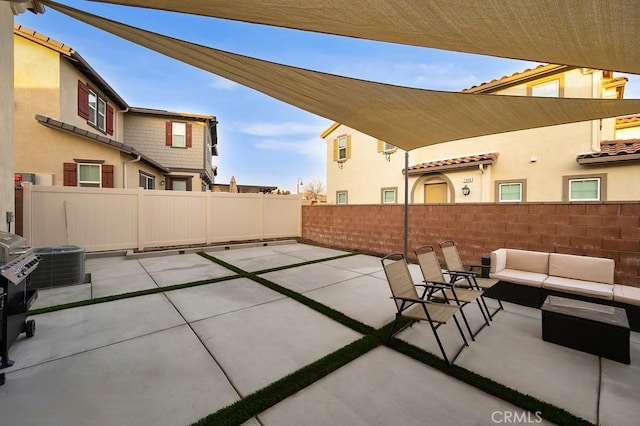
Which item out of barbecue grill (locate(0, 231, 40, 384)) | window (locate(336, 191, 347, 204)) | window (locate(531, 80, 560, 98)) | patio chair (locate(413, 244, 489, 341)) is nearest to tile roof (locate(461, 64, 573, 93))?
window (locate(531, 80, 560, 98))

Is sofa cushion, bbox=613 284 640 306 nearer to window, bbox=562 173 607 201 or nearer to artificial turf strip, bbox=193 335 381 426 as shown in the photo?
artificial turf strip, bbox=193 335 381 426

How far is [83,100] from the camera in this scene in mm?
9758

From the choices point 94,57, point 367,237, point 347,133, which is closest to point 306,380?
point 367,237

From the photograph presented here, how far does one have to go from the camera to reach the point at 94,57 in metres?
10.2

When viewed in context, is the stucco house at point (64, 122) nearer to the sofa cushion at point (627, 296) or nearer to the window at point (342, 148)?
the window at point (342, 148)

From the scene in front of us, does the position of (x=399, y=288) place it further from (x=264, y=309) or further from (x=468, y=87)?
(x=468, y=87)

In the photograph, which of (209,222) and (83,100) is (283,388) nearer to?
(209,222)

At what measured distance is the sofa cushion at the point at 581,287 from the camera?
3344 mm

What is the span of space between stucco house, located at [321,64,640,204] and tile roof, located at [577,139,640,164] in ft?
0.05

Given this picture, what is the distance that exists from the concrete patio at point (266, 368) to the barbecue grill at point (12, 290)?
0.74 ft

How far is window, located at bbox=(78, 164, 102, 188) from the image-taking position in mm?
8866

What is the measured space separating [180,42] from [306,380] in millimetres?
3352

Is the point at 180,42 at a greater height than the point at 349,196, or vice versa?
the point at 180,42

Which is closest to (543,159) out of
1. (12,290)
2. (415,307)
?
(415,307)
